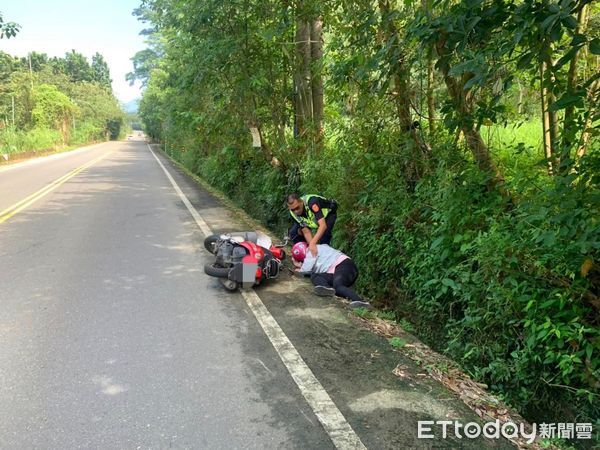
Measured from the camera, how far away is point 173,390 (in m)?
3.31

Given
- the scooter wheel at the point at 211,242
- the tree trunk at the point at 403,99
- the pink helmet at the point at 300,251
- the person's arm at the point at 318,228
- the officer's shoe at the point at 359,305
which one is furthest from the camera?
the scooter wheel at the point at 211,242

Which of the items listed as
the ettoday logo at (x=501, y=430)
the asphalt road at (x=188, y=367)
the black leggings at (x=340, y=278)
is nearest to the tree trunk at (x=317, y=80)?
the asphalt road at (x=188, y=367)

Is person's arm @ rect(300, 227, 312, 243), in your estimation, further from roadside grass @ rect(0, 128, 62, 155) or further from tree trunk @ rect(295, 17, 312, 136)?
roadside grass @ rect(0, 128, 62, 155)

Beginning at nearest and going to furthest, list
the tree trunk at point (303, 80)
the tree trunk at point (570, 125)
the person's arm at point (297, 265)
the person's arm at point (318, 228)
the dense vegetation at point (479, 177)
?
the dense vegetation at point (479, 177), the tree trunk at point (570, 125), the person's arm at point (318, 228), the person's arm at point (297, 265), the tree trunk at point (303, 80)

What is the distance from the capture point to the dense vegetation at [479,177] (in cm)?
312

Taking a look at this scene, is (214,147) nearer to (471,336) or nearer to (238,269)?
(238,269)

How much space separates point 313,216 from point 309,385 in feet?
9.31

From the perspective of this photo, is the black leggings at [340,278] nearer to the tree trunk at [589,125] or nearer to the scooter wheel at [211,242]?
the scooter wheel at [211,242]

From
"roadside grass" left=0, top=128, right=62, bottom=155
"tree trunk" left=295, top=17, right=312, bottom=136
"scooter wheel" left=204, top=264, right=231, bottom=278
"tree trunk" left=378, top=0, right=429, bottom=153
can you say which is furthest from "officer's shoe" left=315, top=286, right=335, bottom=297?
"roadside grass" left=0, top=128, right=62, bottom=155

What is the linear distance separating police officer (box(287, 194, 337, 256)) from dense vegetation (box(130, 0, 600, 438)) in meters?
0.58

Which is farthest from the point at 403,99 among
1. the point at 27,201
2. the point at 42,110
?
the point at 42,110

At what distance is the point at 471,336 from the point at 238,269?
255 cm

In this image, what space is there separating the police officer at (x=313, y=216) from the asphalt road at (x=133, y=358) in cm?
130

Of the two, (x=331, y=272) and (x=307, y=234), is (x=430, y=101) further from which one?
(x=331, y=272)
